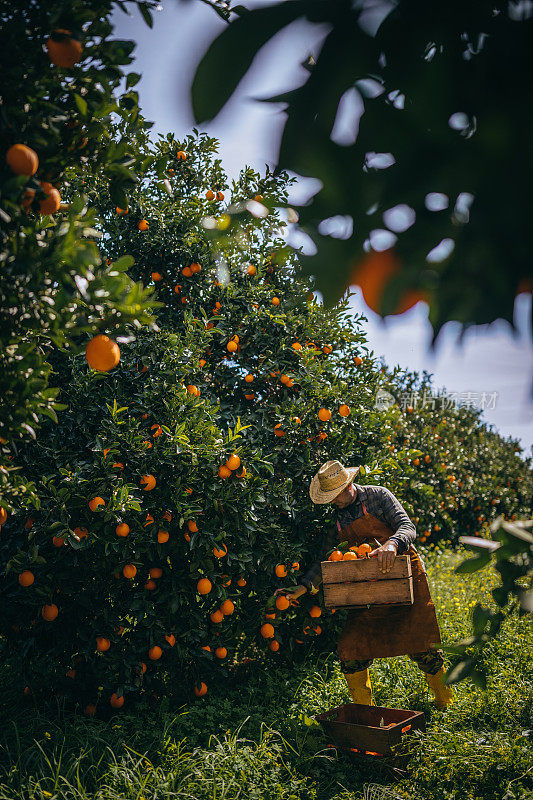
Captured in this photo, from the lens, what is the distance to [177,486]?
11.0 feet

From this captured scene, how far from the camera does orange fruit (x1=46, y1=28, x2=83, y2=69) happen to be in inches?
64.9

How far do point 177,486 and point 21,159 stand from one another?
2131mm

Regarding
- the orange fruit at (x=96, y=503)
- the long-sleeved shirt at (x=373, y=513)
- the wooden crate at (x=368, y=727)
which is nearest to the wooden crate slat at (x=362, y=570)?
the long-sleeved shirt at (x=373, y=513)

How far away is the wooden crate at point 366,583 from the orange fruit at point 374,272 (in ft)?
8.53

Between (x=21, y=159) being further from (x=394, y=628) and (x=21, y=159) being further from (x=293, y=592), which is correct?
(x=394, y=628)

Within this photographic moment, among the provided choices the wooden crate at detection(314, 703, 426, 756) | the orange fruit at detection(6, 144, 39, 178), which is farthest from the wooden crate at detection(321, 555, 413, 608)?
the orange fruit at detection(6, 144, 39, 178)

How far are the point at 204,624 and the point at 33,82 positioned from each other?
3.08 meters

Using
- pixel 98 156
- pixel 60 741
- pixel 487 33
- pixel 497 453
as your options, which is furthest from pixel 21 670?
pixel 497 453

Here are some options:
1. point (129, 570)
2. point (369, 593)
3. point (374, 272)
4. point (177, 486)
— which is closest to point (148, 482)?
point (177, 486)

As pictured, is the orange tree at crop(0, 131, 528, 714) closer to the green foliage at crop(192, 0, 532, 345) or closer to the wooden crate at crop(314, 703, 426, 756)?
the wooden crate at crop(314, 703, 426, 756)

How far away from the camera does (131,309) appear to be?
1846 millimetres

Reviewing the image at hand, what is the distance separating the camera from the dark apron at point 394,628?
3500 mm

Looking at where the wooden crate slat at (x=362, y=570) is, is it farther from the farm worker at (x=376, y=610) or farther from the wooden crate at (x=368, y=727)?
the wooden crate at (x=368, y=727)

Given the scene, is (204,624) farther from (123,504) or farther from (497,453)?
(497,453)
